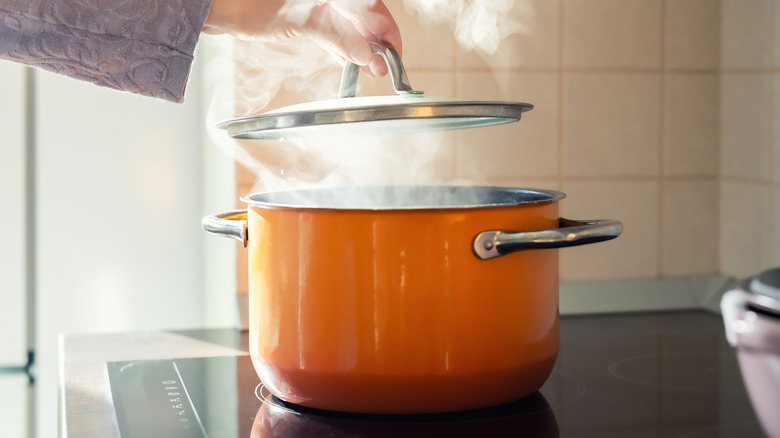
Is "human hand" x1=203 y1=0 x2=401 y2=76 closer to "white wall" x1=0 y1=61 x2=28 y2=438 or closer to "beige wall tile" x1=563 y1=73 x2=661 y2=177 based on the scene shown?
"beige wall tile" x1=563 y1=73 x2=661 y2=177

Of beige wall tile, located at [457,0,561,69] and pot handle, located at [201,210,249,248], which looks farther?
beige wall tile, located at [457,0,561,69]

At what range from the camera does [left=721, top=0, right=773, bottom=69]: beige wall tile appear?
3.49ft

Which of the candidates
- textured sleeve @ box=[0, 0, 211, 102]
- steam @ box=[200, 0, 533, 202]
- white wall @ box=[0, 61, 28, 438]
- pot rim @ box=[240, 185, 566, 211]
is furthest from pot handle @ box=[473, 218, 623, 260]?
white wall @ box=[0, 61, 28, 438]

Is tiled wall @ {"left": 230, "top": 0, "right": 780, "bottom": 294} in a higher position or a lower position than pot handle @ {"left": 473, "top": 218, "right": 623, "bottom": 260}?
higher

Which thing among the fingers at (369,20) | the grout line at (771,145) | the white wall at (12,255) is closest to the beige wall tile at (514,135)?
the grout line at (771,145)

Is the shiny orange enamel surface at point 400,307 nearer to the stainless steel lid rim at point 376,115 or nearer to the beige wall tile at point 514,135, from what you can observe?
the stainless steel lid rim at point 376,115

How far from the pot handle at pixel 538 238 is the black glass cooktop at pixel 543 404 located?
122 mm

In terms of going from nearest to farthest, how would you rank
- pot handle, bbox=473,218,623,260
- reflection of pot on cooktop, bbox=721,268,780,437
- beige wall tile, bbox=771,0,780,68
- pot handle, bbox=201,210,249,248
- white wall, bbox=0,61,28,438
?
reflection of pot on cooktop, bbox=721,268,780,437
pot handle, bbox=473,218,623,260
pot handle, bbox=201,210,249,248
beige wall tile, bbox=771,0,780,68
white wall, bbox=0,61,28,438

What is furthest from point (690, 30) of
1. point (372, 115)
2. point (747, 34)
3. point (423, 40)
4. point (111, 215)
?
point (111, 215)

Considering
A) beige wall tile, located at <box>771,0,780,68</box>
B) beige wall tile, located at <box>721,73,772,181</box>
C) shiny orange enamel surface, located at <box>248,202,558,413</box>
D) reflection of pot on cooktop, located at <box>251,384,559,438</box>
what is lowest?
reflection of pot on cooktop, located at <box>251,384,559,438</box>

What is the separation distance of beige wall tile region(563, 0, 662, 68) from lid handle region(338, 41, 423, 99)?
0.49m

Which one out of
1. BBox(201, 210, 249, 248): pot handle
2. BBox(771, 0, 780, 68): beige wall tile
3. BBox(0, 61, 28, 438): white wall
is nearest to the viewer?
BBox(201, 210, 249, 248): pot handle

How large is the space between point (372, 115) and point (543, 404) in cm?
28

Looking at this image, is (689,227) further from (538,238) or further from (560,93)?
(538,238)
